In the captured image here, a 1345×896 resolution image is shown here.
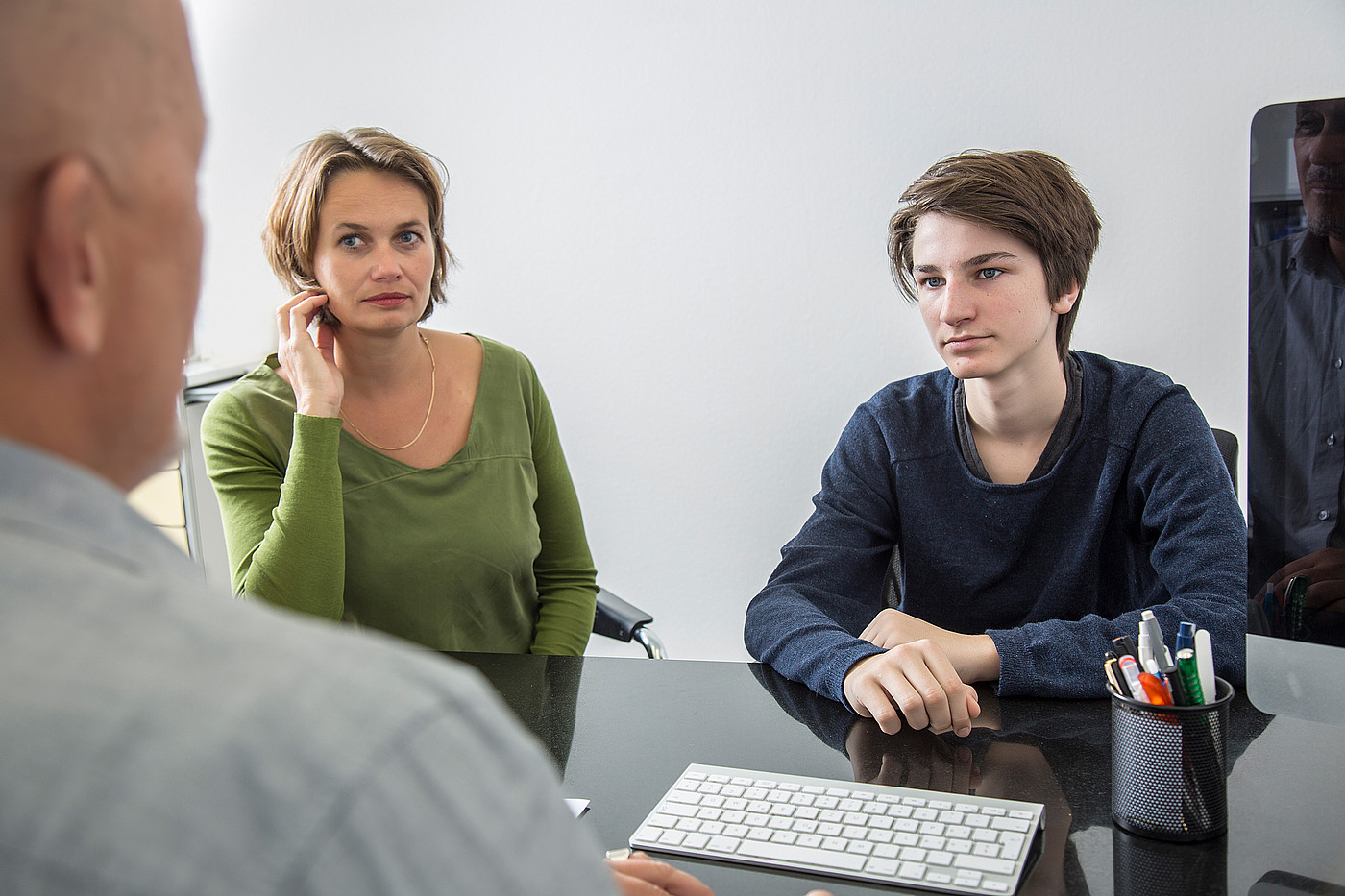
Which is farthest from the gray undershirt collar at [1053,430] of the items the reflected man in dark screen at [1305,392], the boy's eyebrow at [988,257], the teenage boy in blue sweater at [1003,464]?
the reflected man in dark screen at [1305,392]

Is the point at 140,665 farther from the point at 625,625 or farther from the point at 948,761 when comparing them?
the point at 625,625

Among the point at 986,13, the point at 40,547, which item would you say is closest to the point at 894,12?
the point at 986,13

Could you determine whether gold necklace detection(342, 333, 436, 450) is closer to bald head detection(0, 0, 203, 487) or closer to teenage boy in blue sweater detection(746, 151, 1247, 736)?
teenage boy in blue sweater detection(746, 151, 1247, 736)

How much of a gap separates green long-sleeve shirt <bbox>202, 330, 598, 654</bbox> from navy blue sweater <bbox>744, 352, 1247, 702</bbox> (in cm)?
44

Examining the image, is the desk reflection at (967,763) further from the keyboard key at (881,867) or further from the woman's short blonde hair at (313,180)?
the woman's short blonde hair at (313,180)

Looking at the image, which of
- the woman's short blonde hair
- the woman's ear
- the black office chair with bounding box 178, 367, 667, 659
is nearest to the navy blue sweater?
the woman's short blonde hair

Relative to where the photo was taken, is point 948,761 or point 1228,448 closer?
point 948,761

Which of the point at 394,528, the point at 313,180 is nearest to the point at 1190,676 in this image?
the point at 394,528

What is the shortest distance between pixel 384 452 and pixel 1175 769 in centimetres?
115

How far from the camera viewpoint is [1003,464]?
143 centimetres

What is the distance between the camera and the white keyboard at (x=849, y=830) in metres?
0.76

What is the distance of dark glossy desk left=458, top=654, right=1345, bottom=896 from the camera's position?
0.76m

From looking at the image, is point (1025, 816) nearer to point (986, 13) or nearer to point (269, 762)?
point (269, 762)

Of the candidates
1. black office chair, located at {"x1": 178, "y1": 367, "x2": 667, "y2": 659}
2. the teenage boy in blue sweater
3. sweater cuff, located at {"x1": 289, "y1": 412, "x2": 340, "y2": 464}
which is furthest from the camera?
black office chair, located at {"x1": 178, "y1": 367, "x2": 667, "y2": 659}
